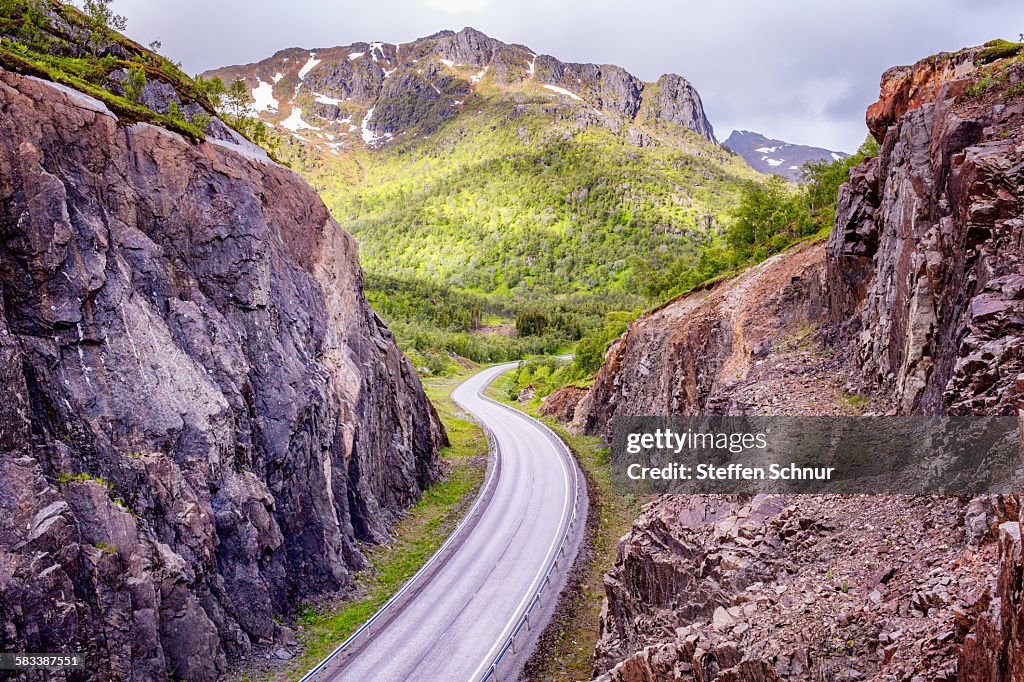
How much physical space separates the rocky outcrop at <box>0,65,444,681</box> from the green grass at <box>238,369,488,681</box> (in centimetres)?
103

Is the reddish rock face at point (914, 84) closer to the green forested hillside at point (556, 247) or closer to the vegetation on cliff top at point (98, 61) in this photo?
the vegetation on cliff top at point (98, 61)

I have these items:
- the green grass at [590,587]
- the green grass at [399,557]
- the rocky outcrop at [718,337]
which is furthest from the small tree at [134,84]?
the rocky outcrop at [718,337]

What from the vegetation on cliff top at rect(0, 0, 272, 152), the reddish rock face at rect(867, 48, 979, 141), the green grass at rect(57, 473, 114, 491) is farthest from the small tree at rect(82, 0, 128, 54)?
the reddish rock face at rect(867, 48, 979, 141)

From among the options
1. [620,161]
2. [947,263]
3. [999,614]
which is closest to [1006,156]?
[947,263]

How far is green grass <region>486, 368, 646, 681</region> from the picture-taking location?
63.7ft

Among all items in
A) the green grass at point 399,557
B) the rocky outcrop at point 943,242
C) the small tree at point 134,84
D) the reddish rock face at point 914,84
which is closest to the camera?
the rocky outcrop at point 943,242

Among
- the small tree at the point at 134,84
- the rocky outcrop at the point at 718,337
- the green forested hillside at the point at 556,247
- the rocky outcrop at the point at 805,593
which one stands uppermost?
the green forested hillside at the point at 556,247

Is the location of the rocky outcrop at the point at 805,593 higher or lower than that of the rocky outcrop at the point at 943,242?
lower

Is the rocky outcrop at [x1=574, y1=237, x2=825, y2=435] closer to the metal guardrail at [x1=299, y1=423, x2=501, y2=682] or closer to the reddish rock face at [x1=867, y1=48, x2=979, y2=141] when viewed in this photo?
the reddish rock face at [x1=867, y1=48, x2=979, y2=141]

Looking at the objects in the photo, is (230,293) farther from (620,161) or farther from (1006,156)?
(620,161)

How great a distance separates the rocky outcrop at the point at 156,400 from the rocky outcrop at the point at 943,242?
64.9 ft

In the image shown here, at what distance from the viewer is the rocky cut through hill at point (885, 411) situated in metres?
10.2

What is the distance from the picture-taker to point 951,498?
39.5 ft

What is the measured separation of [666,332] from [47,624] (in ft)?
106
